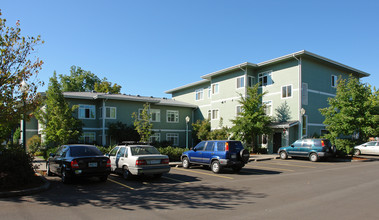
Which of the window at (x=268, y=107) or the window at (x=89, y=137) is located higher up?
the window at (x=268, y=107)

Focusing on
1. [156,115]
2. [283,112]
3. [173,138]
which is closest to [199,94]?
[173,138]

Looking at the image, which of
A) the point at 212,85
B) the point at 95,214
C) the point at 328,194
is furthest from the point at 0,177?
the point at 212,85

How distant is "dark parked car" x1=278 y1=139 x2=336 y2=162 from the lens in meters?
19.6

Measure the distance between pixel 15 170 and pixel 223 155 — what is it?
894 cm

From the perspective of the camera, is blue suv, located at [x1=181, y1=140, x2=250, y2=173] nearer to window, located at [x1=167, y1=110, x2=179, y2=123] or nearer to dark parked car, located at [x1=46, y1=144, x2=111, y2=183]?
dark parked car, located at [x1=46, y1=144, x2=111, y2=183]

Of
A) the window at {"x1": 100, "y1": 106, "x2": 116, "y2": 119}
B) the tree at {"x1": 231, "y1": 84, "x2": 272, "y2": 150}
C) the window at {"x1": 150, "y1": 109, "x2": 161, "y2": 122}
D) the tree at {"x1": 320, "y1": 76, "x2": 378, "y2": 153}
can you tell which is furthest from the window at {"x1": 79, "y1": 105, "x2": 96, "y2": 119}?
the tree at {"x1": 320, "y1": 76, "x2": 378, "y2": 153}

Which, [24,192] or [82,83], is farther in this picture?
[82,83]

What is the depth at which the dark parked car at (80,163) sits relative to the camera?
10.2 m

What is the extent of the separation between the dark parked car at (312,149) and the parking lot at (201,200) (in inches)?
332

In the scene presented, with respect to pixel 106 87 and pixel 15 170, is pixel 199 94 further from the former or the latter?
pixel 15 170

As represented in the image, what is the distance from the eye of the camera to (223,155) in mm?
13797

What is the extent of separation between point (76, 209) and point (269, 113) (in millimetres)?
25563

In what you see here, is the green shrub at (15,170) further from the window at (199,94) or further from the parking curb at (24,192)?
the window at (199,94)

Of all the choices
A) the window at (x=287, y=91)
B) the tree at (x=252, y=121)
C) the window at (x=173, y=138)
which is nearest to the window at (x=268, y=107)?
the tree at (x=252, y=121)
